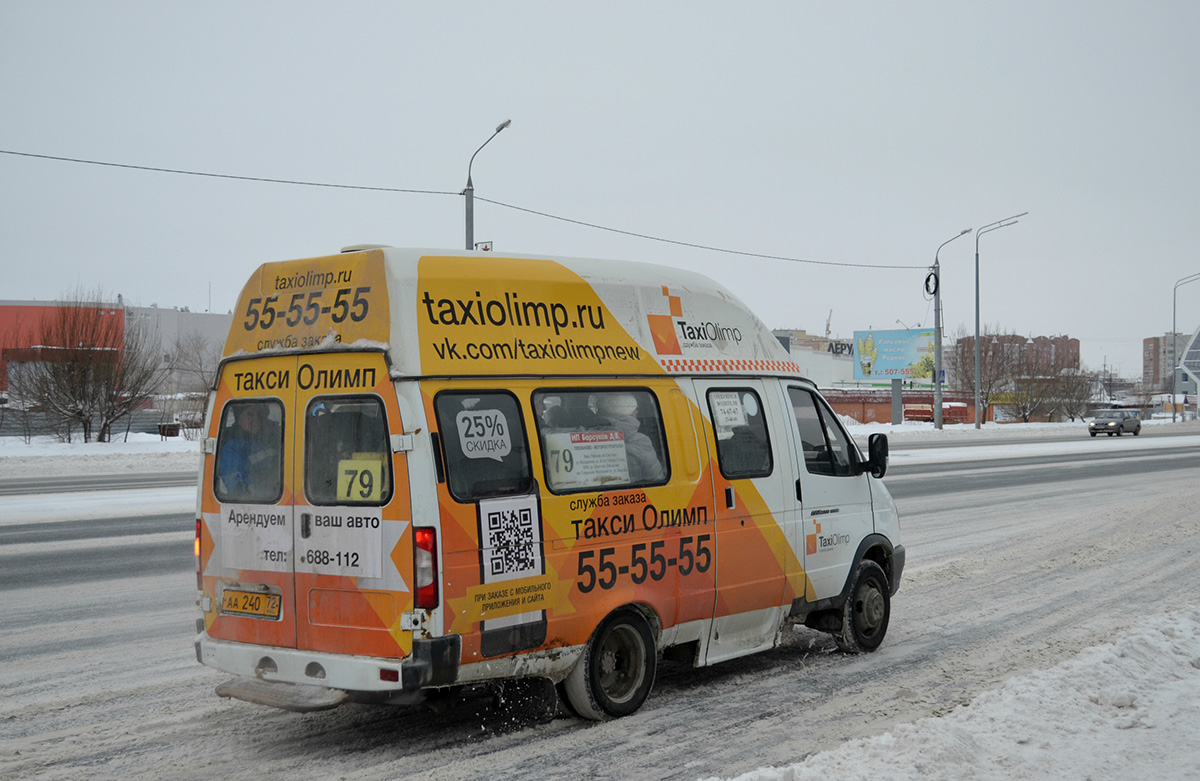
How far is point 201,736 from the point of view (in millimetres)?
5641

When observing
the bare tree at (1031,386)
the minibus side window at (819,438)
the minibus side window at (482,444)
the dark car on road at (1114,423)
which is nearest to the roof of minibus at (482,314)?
the minibus side window at (482,444)

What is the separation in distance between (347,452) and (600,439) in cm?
145

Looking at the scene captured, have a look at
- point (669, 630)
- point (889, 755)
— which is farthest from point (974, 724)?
point (669, 630)

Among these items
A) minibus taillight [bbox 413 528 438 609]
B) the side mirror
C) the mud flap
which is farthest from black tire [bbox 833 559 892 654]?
the mud flap

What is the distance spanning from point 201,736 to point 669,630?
8.72 feet

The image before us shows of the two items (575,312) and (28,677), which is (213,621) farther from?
(575,312)

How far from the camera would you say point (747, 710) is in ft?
20.1

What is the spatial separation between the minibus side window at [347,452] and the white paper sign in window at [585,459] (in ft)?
3.12

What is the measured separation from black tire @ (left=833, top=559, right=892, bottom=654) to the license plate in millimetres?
Answer: 4018

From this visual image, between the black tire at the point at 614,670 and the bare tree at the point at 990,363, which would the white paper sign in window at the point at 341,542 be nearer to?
the black tire at the point at 614,670

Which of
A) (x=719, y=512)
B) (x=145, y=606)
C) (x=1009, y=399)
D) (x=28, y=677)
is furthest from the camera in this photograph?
(x=1009, y=399)

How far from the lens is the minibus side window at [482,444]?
5211mm

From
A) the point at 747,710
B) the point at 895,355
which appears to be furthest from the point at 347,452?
the point at 895,355

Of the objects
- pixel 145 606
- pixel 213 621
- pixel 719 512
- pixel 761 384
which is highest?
pixel 761 384
